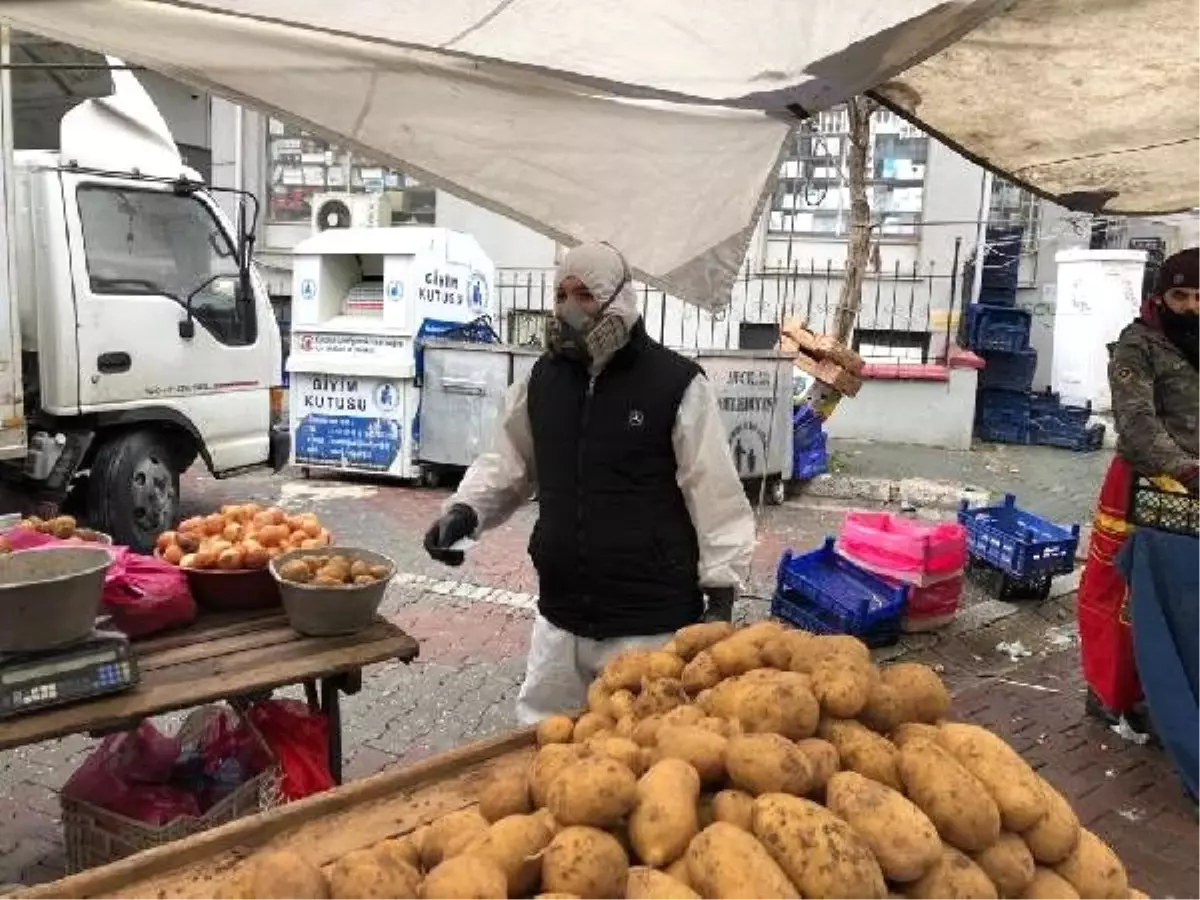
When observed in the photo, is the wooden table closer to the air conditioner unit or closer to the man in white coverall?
the man in white coverall

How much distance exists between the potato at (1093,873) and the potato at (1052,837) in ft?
0.06

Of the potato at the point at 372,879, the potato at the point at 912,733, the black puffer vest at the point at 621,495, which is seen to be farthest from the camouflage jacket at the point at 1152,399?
the potato at the point at 372,879

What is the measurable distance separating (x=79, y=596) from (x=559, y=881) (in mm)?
1511

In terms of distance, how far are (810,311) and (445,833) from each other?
12.5 metres

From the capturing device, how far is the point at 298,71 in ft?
8.42

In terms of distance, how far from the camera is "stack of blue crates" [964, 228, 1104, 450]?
40.0 ft

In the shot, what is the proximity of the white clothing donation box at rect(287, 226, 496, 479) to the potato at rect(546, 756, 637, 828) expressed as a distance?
8.07 metres

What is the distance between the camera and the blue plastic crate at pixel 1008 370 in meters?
12.6

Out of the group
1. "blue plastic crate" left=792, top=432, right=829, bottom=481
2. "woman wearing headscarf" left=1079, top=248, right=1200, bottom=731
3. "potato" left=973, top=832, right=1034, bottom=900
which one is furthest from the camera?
"blue plastic crate" left=792, top=432, right=829, bottom=481

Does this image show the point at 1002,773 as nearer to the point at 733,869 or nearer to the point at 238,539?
the point at 733,869

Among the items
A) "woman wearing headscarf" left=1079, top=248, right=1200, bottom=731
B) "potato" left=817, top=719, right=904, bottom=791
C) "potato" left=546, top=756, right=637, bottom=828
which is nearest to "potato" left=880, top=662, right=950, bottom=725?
"potato" left=817, top=719, right=904, bottom=791

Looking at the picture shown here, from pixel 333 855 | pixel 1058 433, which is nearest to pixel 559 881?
pixel 333 855

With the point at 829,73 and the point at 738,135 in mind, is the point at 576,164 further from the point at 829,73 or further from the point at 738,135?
the point at 829,73

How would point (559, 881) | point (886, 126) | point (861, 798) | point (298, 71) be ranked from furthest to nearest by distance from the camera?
point (886, 126) < point (298, 71) < point (861, 798) < point (559, 881)
